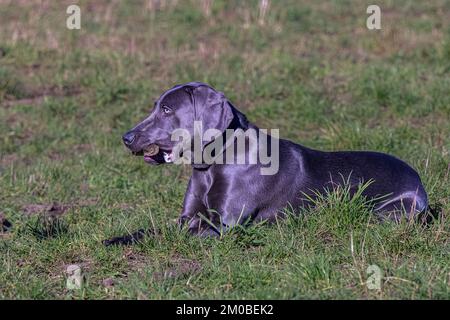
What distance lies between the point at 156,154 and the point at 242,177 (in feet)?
1.84

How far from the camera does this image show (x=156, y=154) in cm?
577

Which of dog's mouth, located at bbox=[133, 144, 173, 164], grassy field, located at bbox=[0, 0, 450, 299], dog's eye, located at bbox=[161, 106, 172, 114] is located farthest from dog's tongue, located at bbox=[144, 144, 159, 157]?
grassy field, located at bbox=[0, 0, 450, 299]

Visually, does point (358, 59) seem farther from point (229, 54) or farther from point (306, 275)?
point (306, 275)

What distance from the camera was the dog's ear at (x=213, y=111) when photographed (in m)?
5.54

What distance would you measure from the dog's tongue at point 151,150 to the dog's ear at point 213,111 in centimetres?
34

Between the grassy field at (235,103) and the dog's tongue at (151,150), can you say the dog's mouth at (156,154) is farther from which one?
the grassy field at (235,103)

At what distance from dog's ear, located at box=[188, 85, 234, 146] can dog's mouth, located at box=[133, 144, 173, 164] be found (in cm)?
30

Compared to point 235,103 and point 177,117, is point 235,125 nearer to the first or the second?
point 177,117

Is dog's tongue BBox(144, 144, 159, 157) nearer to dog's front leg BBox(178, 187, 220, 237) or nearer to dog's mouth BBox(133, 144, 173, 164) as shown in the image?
dog's mouth BBox(133, 144, 173, 164)

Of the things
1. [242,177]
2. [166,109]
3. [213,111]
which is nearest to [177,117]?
[166,109]

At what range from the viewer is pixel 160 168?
7.48 m

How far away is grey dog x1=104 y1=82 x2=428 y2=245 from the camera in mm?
5605

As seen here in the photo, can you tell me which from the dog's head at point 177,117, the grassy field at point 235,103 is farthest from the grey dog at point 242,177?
the grassy field at point 235,103

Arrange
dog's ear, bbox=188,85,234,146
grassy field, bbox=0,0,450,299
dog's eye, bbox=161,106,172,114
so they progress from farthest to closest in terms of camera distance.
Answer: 1. dog's eye, bbox=161,106,172,114
2. dog's ear, bbox=188,85,234,146
3. grassy field, bbox=0,0,450,299
